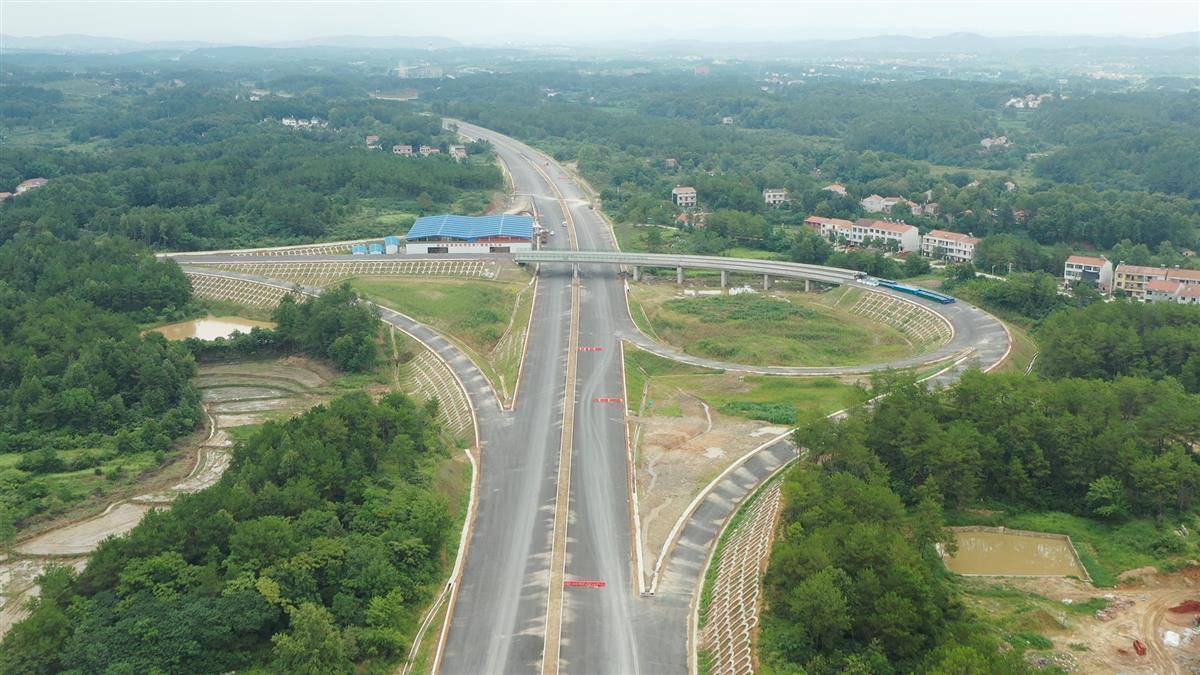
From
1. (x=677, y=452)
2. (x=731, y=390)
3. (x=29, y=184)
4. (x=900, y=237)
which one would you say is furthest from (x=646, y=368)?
(x=29, y=184)

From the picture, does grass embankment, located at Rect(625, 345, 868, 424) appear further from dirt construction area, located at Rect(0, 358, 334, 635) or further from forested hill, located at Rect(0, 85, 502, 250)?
forested hill, located at Rect(0, 85, 502, 250)

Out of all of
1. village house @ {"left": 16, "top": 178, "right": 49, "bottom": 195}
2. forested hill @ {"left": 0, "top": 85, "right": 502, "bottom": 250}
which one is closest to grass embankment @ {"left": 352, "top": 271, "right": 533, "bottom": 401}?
forested hill @ {"left": 0, "top": 85, "right": 502, "bottom": 250}

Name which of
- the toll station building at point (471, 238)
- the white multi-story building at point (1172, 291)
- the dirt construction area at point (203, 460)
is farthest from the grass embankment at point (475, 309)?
the white multi-story building at point (1172, 291)

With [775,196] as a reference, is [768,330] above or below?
below

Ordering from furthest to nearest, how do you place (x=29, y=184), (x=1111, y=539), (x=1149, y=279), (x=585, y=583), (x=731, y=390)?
1. (x=29, y=184)
2. (x=1149, y=279)
3. (x=731, y=390)
4. (x=1111, y=539)
5. (x=585, y=583)

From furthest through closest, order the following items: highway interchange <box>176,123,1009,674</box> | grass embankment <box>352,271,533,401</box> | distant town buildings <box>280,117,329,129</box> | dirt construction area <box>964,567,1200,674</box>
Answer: distant town buildings <box>280,117,329,129</box> → grass embankment <box>352,271,533,401</box> → highway interchange <box>176,123,1009,674</box> → dirt construction area <box>964,567,1200,674</box>

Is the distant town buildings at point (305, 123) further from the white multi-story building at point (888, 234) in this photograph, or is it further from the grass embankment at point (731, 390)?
the grass embankment at point (731, 390)

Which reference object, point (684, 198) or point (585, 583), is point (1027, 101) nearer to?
point (684, 198)
